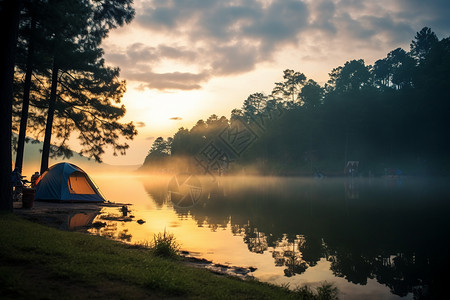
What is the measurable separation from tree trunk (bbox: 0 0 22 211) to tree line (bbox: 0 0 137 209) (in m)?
0.04

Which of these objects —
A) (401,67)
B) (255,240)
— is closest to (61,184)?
(255,240)

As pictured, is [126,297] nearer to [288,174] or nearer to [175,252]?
[175,252]

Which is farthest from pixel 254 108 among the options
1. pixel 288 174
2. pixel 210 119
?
pixel 288 174

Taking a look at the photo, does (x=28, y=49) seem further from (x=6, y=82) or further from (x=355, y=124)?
(x=355, y=124)

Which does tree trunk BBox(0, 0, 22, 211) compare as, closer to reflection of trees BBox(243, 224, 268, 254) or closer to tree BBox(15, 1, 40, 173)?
tree BBox(15, 1, 40, 173)

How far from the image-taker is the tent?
2411cm

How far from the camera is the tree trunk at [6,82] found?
1433 cm

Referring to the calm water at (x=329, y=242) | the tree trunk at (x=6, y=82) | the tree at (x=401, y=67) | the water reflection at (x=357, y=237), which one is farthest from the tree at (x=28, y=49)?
the tree at (x=401, y=67)

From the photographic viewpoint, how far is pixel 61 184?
2430 cm

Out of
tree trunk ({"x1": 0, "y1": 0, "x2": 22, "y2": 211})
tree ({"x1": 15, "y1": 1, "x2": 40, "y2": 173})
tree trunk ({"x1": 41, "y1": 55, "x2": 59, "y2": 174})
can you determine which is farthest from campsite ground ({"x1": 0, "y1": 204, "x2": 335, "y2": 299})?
tree trunk ({"x1": 41, "y1": 55, "x2": 59, "y2": 174})

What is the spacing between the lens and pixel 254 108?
382ft

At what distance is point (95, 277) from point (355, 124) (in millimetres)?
77428

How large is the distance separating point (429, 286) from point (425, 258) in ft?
9.10

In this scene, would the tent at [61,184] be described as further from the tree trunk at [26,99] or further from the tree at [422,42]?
the tree at [422,42]
